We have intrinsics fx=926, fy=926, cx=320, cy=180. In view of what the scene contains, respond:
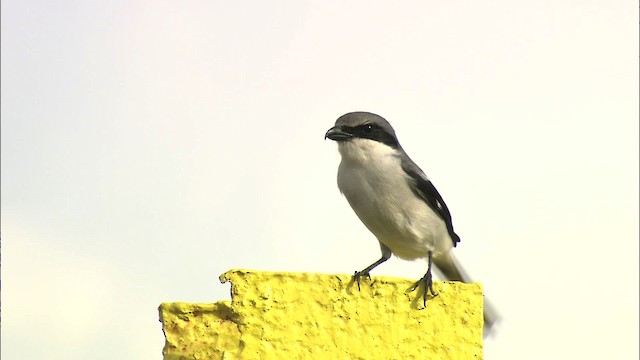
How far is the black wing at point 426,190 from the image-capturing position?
772 cm

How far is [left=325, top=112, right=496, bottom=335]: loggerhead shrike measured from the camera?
7.43m

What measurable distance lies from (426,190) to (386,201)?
52 centimetres

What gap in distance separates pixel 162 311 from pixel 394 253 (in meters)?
3.21

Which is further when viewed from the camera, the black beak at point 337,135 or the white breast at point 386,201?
the black beak at point 337,135

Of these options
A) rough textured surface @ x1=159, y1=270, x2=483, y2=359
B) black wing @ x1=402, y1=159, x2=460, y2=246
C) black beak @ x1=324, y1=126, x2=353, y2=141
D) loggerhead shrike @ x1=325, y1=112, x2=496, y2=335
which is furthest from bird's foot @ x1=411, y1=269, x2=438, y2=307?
black beak @ x1=324, y1=126, x2=353, y2=141

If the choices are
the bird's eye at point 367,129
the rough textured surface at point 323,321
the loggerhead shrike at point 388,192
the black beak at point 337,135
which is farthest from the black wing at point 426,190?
the rough textured surface at point 323,321

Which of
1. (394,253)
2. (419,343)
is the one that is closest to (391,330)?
(419,343)

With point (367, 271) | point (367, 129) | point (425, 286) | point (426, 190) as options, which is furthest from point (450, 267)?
point (425, 286)

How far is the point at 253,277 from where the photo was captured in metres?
5.00

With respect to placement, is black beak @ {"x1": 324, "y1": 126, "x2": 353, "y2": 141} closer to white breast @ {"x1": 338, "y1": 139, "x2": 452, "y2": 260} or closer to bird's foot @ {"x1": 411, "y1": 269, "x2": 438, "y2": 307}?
white breast @ {"x1": 338, "y1": 139, "x2": 452, "y2": 260}

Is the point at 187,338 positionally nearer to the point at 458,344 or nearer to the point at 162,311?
the point at 162,311

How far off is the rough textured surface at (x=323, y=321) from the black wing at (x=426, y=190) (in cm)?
239

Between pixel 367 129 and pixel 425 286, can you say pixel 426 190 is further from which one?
pixel 425 286

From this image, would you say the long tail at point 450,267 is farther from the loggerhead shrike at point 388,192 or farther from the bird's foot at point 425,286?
the bird's foot at point 425,286
